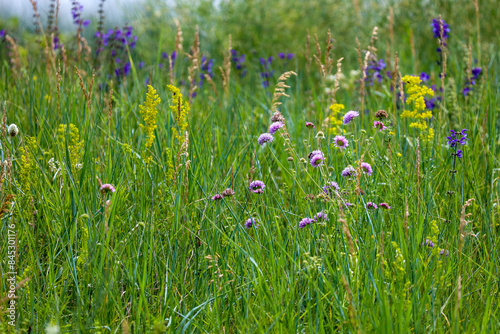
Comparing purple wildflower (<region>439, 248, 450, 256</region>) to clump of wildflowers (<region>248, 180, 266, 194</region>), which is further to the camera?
clump of wildflowers (<region>248, 180, 266, 194</region>)

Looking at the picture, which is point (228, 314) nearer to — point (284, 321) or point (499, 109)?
point (284, 321)

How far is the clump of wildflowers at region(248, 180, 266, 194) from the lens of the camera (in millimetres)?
2139

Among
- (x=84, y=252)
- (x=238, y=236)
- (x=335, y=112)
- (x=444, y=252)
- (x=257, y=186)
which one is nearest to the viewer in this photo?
(x=84, y=252)

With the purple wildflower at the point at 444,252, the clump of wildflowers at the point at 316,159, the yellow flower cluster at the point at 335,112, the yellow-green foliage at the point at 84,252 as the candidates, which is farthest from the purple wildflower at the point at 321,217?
the yellow-green foliage at the point at 84,252

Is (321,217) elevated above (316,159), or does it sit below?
below

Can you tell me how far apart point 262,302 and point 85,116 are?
65.0 inches

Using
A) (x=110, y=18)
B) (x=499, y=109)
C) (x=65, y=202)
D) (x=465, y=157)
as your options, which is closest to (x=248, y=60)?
(x=110, y=18)

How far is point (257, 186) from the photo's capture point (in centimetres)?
221

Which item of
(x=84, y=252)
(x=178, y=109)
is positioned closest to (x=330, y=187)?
(x=178, y=109)

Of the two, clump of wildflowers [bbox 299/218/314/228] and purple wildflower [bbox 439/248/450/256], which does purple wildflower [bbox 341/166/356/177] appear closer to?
clump of wildflowers [bbox 299/218/314/228]

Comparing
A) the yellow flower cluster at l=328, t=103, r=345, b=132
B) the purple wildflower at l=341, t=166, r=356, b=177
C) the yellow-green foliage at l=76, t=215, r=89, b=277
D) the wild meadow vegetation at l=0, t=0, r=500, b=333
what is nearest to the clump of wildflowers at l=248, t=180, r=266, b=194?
the wild meadow vegetation at l=0, t=0, r=500, b=333

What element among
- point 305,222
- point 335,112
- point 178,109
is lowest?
point 305,222

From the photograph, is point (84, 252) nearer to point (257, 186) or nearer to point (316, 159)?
point (257, 186)

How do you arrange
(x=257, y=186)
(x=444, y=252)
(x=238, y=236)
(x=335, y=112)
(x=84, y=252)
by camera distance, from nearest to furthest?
1. (x=84, y=252)
2. (x=444, y=252)
3. (x=238, y=236)
4. (x=257, y=186)
5. (x=335, y=112)
